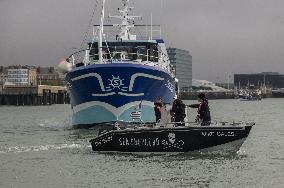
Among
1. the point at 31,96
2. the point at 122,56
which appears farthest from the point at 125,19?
the point at 31,96

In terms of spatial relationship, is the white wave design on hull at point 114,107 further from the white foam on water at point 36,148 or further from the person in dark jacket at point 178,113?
the person in dark jacket at point 178,113

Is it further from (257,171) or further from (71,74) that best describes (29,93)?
(257,171)

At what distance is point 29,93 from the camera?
16688cm

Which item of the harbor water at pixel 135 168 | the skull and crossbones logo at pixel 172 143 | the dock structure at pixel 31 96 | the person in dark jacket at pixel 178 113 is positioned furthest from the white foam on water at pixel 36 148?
the dock structure at pixel 31 96

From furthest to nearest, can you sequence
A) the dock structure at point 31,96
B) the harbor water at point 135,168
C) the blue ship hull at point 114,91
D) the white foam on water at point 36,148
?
the dock structure at point 31,96
the blue ship hull at point 114,91
the white foam on water at point 36,148
the harbor water at point 135,168

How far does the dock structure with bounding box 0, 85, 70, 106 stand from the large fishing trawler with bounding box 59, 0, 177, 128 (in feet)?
400

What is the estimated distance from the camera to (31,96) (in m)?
167

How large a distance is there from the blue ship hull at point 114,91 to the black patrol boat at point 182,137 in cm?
1262

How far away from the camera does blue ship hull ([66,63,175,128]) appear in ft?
128

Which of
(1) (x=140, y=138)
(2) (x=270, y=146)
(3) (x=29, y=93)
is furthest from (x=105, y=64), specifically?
(3) (x=29, y=93)

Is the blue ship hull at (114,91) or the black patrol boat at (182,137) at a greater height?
the blue ship hull at (114,91)

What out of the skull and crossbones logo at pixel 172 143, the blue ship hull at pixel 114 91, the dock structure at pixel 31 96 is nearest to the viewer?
the skull and crossbones logo at pixel 172 143

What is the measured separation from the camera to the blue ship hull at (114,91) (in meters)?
38.9

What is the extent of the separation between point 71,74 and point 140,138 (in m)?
16.8
